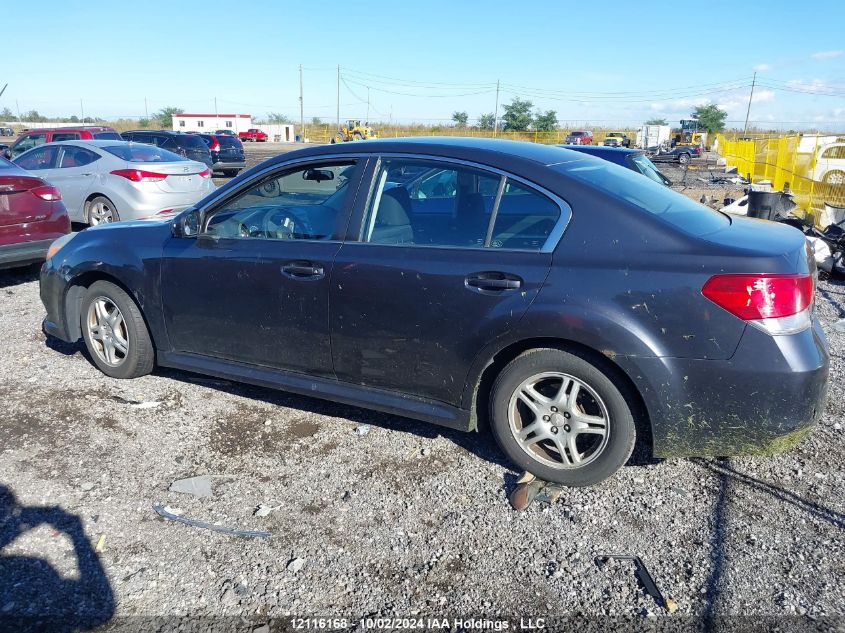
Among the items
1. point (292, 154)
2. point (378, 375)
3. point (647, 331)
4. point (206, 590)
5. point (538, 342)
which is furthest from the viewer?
point (292, 154)

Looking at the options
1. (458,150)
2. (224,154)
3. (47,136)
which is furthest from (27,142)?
(458,150)

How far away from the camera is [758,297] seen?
3.05m

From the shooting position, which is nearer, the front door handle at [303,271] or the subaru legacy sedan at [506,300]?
the subaru legacy sedan at [506,300]

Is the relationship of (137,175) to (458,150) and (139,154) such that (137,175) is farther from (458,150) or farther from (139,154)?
(458,150)

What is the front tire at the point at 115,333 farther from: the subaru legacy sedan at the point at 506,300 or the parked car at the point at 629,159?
the parked car at the point at 629,159

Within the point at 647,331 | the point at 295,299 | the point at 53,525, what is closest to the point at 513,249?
the point at 647,331

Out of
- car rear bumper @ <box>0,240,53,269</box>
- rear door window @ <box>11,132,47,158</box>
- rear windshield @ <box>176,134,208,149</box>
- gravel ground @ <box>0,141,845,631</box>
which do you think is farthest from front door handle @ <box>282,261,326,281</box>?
→ rear windshield @ <box>176,134,208,149</box>

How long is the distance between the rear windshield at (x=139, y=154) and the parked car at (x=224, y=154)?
46.6 feet

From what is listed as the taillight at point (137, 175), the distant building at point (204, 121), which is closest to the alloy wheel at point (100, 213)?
the taillight at point (137, 175)

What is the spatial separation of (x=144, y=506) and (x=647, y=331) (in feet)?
8.57

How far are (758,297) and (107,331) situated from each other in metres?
4.28

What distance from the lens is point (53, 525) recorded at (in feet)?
10.7

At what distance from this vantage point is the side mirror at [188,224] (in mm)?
4426

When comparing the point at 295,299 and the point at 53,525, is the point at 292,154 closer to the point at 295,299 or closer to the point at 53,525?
the point at 295,299
